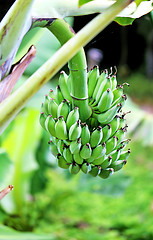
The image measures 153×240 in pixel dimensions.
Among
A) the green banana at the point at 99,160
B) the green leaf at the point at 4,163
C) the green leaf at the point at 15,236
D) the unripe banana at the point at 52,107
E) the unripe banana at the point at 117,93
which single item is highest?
the green leaf at the point at 4,163

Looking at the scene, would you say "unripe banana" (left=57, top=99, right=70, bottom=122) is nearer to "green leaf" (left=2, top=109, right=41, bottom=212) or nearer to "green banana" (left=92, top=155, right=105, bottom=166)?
"green banana" (left=92, top=155, right=105, bottom=166)

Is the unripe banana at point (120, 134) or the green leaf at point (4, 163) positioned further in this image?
the green leaf at point (4, 163)

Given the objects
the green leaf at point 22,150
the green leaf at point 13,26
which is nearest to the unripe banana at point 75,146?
the green leaf at point 13,26

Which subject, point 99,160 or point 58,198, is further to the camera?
point 58,198

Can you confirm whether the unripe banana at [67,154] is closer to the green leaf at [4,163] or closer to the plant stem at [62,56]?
the plant stem at [62,56]

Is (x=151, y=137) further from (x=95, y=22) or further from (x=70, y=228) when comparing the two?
(x=95, y=22)

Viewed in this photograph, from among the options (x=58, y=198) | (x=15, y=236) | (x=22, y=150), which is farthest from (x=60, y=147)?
(x=58, y=198)

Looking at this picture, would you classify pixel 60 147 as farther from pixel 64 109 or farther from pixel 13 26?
pixel 13 26

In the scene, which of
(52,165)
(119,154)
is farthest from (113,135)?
(52,165)
